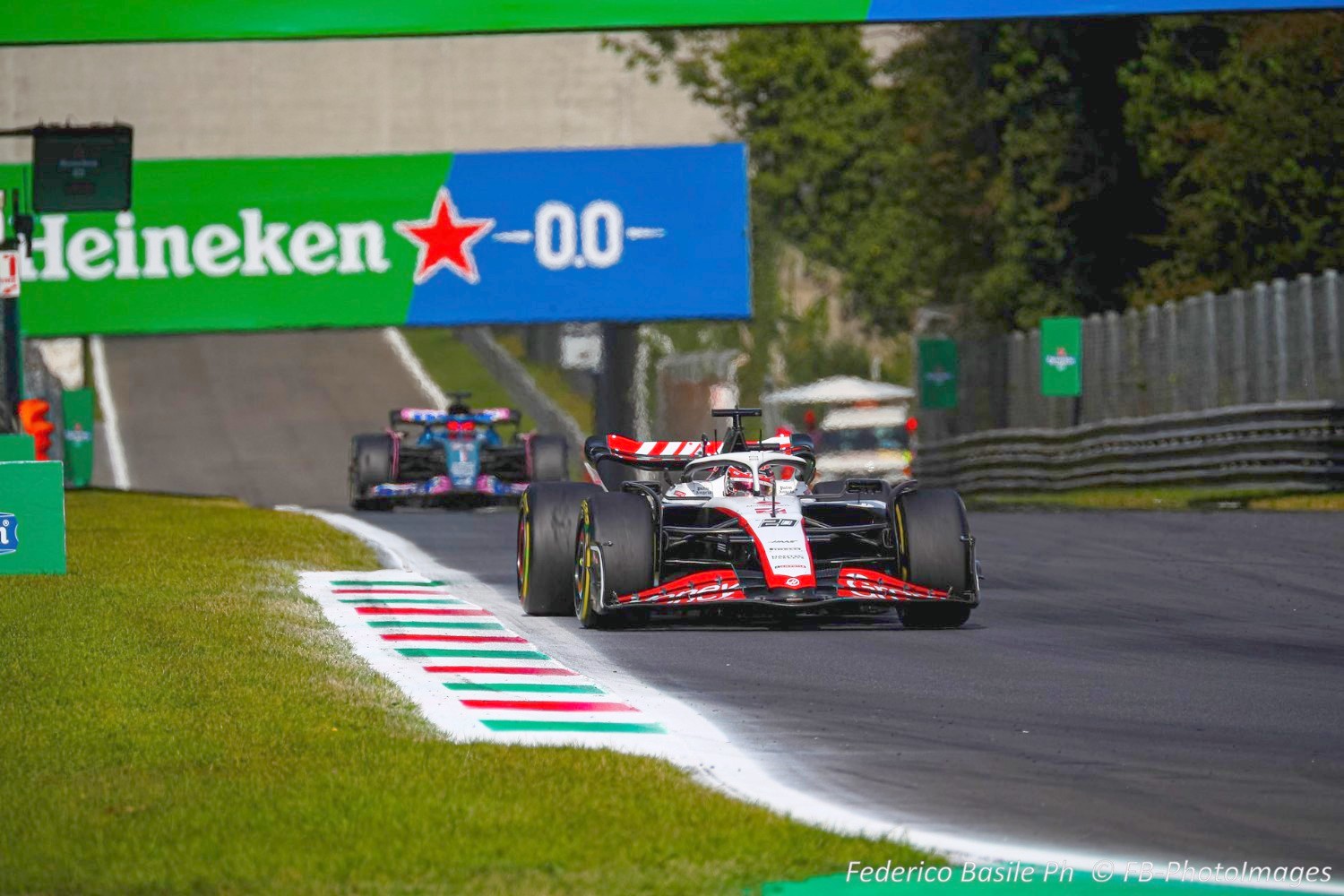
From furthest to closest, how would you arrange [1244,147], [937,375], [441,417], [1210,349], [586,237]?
1. [1244,147]
2. [937,375]
3. [586,237]
4. [441,417]
5. [1210,349]

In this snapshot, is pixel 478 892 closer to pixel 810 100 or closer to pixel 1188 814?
pixel 1188 814

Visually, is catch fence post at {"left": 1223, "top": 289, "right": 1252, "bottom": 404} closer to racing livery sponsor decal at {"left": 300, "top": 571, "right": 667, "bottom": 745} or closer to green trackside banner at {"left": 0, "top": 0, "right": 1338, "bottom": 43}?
green trackside banner at {"left": 0, "top": 0, "right": 1338, "bottom": 43}

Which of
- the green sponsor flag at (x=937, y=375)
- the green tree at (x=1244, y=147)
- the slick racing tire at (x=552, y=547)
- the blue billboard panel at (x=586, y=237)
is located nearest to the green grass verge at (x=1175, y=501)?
the green sponsor flag at (x=937, y=375)

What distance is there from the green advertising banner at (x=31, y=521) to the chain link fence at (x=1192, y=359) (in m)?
15.0

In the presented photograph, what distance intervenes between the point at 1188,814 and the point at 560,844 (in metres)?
1.83

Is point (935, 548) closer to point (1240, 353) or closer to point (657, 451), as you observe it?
point (657, 451)

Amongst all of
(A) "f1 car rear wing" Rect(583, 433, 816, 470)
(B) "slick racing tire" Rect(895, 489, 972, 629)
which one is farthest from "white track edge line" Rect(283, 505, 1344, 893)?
(A) "f1 car rear wing" Rect(583, 433, 816, 470)

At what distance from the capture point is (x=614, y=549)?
468 inches

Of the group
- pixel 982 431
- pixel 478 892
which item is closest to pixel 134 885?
pixel 478 892

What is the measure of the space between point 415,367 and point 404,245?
37262mm

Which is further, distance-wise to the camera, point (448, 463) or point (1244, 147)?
point (1244, 147)

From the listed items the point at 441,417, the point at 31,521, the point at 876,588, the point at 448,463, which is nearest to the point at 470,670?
the point at 876,588

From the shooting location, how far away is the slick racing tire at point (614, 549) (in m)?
11.9

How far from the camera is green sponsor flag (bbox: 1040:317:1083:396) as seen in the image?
33781mm
